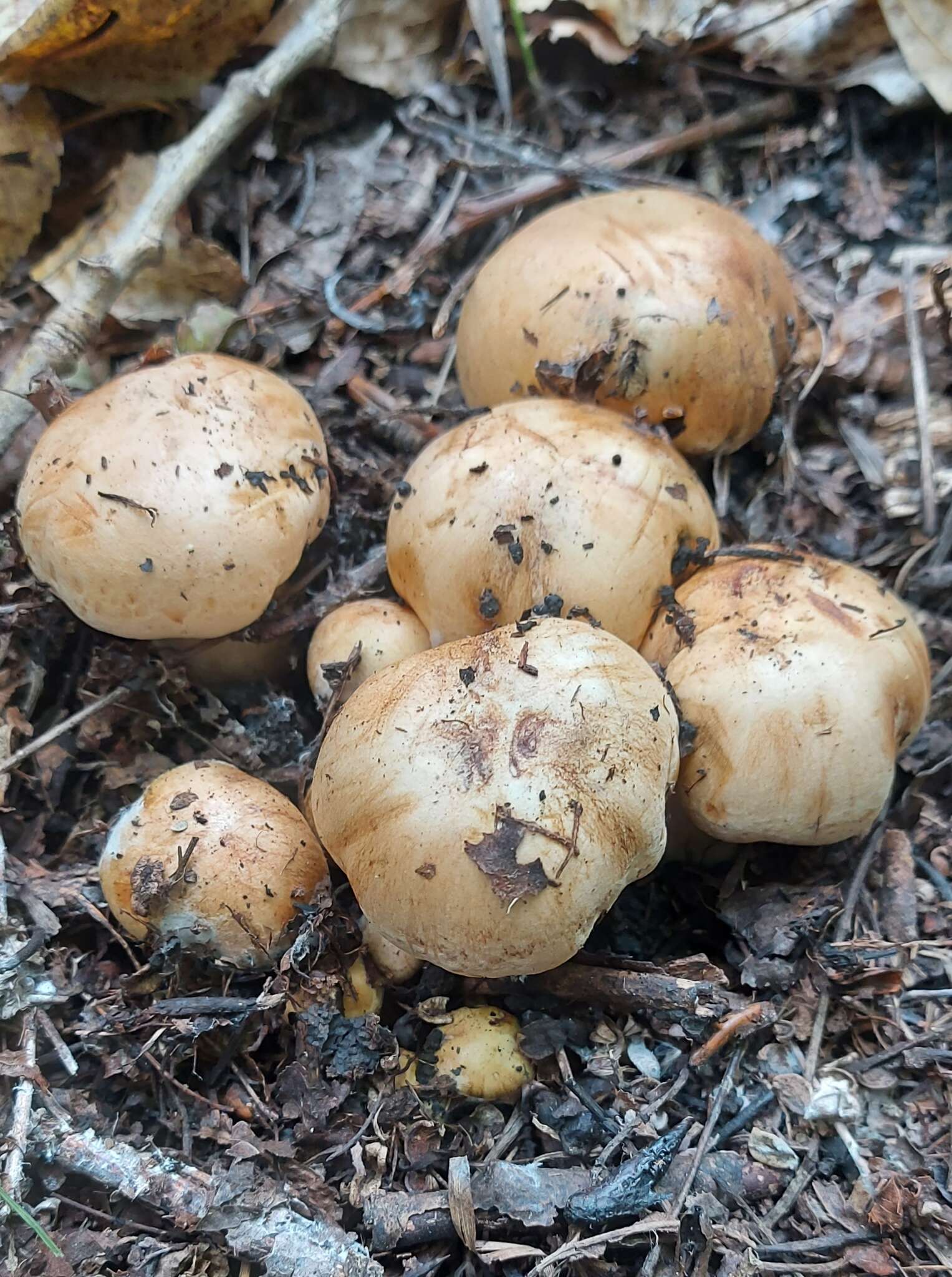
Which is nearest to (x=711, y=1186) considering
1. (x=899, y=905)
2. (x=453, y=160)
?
(x=899, y=905)

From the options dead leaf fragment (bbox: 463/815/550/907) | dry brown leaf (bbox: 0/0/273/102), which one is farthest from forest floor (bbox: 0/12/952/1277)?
dead leaf fragment (bbox: 463/815/550/907)

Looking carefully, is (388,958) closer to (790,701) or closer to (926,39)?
(790,701)

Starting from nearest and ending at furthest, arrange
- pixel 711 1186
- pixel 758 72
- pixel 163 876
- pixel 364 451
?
pixel 711 1186 < pixel 163 876 < pixel 364 451 < pixel 758 72

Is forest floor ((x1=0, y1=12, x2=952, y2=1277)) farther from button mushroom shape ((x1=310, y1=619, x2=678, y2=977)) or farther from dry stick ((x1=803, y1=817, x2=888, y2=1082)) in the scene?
button mushroom shape ((x1=310, y1=619, x2=678, y2=977))

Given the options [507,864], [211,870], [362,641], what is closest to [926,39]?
[362,641]

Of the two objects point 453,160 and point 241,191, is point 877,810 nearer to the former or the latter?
point 453,160
